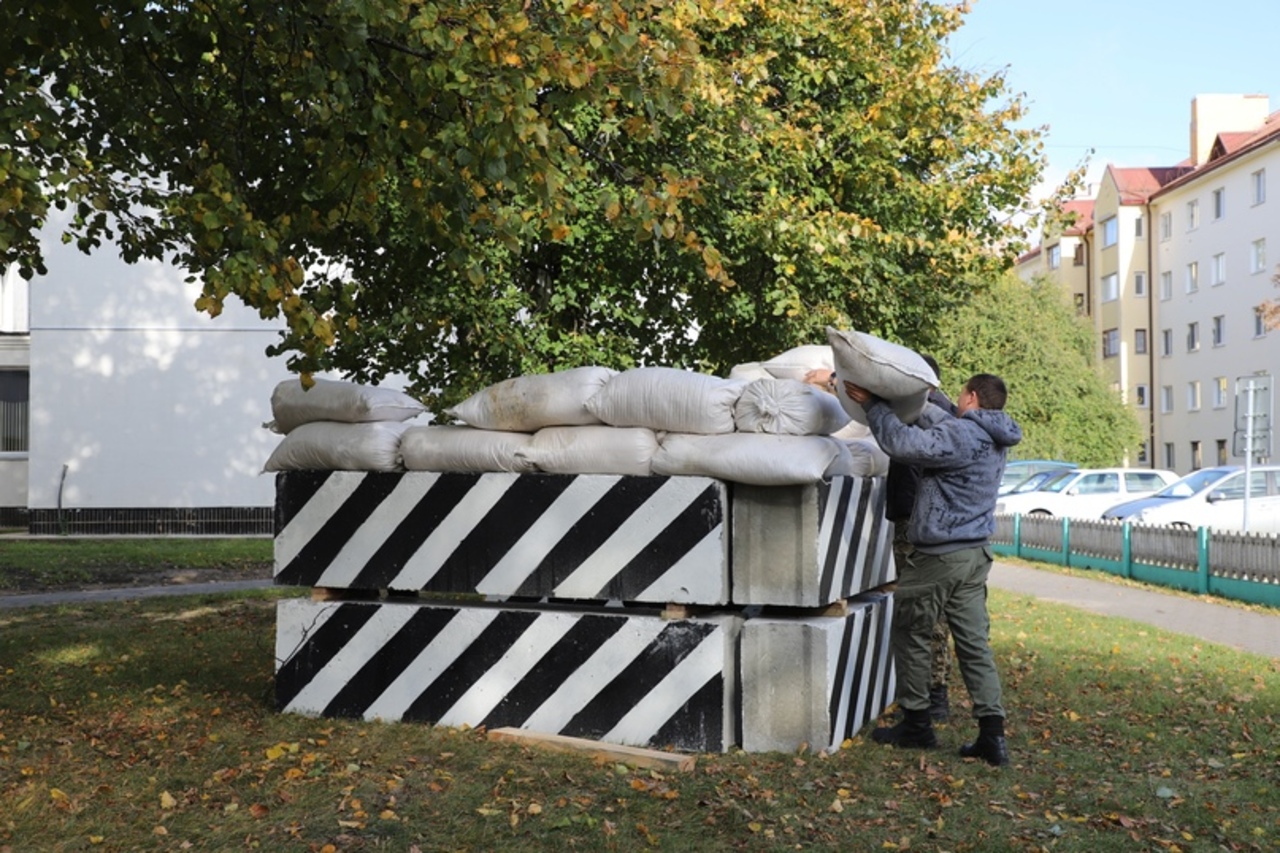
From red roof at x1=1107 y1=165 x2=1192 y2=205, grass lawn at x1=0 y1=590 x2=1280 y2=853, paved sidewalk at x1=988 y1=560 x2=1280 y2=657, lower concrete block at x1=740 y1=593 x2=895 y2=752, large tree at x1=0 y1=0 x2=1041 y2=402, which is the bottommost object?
paved sidewalk at x1=988 y1=560 x2=1280 y2=657

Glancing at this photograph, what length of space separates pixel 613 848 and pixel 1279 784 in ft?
10.2

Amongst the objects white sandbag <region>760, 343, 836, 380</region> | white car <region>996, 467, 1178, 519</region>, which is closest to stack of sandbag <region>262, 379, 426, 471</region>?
white sandbag <region>760, 343, 836, 380</region>

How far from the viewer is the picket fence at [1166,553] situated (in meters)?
17.9

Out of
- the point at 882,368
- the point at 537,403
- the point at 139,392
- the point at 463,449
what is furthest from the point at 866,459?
the point at 139,392

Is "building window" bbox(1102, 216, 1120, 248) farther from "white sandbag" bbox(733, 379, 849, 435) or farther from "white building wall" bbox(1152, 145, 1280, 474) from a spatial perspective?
"white sandbag" bbox(733, 379, 849, 435)

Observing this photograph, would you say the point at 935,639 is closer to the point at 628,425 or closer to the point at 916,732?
the point at 916,732

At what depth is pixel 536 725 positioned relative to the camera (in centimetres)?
669

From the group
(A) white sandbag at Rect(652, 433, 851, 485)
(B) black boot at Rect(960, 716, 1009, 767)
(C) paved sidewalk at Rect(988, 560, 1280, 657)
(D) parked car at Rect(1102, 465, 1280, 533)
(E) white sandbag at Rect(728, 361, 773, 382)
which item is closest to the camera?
(A) white sandbag at Rect(652, 433, 851, 485)

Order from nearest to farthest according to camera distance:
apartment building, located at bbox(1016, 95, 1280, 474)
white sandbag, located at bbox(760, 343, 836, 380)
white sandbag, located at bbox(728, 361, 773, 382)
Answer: white sandbag, located at bbox(760, 343, 836, 380) < white sandbag, located at bbox(728, 361, 773, 382) < apartment building, located at bbox(1016, 95, 1280, 474)

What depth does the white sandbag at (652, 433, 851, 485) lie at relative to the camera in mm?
6309

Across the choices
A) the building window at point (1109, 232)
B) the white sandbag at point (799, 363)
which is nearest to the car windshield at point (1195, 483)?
the white sandbag at point (799, 363)

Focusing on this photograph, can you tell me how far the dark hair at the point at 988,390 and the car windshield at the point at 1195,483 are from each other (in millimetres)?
21859

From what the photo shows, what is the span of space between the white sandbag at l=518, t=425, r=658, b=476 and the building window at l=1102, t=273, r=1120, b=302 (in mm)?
64222

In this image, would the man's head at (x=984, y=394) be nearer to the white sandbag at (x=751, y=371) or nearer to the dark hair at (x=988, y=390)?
the dark hair at (x=988, y=390)
